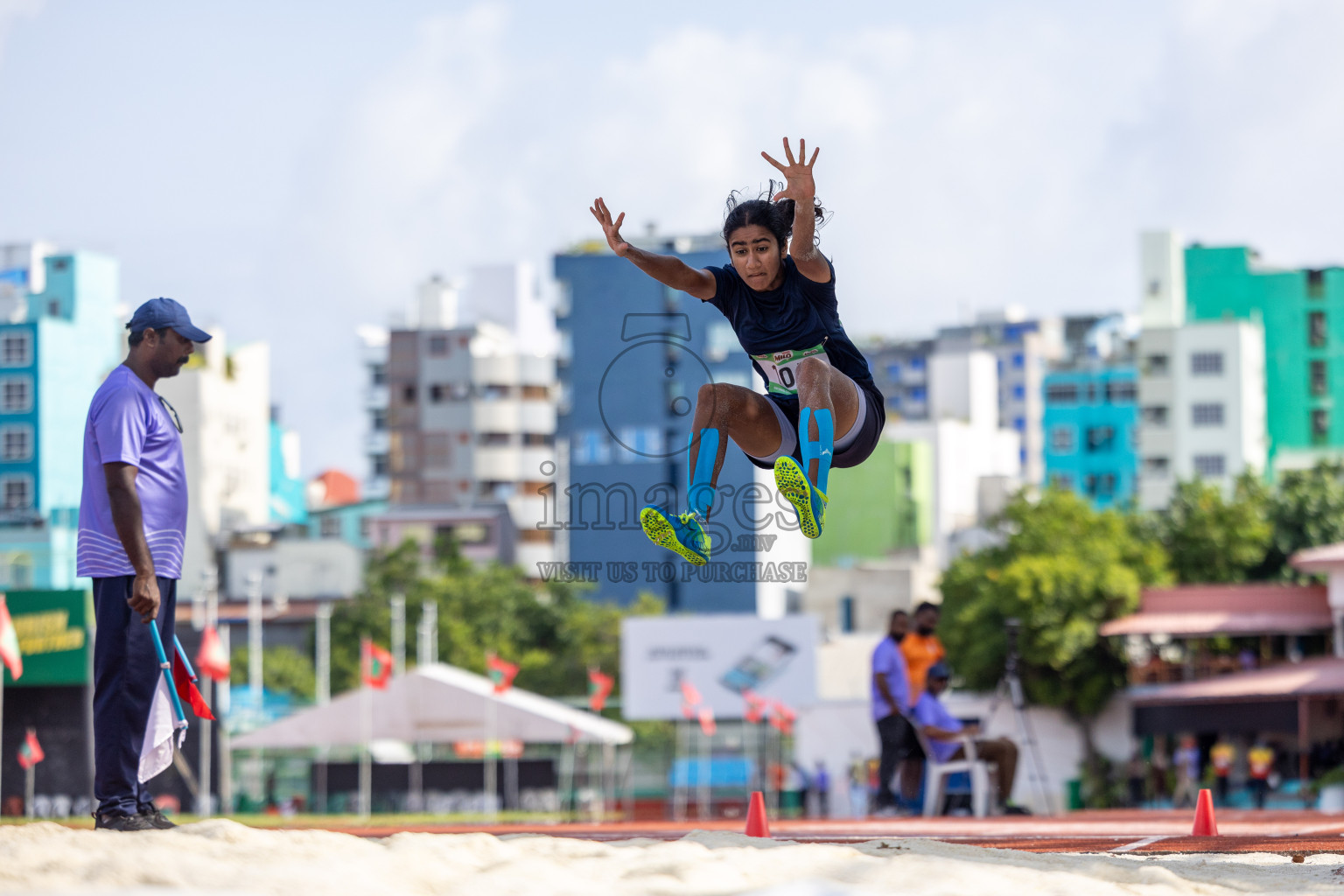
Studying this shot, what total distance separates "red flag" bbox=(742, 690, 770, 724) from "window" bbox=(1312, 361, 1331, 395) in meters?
43.3

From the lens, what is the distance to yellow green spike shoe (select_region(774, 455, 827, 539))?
332 inches

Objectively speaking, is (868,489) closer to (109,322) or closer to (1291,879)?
(109,322)

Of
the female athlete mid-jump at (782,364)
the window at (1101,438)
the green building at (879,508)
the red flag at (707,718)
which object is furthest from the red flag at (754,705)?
the window at (1101,438)

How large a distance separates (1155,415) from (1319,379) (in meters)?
6.94

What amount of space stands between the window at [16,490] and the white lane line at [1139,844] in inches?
2546

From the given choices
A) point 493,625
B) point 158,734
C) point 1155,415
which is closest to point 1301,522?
point 493,625

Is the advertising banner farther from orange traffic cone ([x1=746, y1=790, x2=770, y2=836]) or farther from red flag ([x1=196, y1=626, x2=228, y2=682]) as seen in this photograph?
orange traffic cone ([x1=746, y1=790, x2=770, y2=836])

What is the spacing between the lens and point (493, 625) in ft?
212

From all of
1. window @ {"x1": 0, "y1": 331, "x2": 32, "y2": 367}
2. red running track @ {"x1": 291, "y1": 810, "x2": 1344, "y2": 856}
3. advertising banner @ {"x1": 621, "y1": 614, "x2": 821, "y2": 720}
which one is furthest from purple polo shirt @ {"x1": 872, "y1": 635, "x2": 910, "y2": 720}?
window @ {"x1": 0, "y1": 331, "x2": 32, "y2": 367}

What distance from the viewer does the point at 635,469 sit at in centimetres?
7306

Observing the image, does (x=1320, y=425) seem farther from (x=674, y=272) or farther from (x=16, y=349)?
(x=674, y=272)

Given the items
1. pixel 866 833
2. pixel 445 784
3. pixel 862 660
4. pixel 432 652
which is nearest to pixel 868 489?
pixel 862 660

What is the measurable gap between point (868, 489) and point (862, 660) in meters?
25.2

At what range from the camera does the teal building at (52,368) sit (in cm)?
6731
